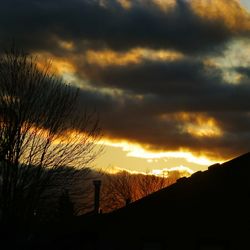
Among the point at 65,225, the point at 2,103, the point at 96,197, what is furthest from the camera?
the point at 96,197

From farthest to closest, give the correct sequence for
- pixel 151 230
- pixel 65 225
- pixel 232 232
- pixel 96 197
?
pixel 96 197 < pixel 65 225 < pixel 151 230 < pixel 232 232

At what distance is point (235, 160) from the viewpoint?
69.4 feet

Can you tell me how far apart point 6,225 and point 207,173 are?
13.2 metres

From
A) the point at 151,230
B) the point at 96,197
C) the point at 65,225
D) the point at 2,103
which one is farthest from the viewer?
the point at 96,197

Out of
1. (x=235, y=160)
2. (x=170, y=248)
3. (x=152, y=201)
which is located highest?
(x=235, y=160)

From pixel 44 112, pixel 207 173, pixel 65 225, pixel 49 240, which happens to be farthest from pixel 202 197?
pixel 44 112

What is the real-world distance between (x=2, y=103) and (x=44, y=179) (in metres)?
4.78

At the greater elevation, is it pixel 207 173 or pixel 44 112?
pixel 44 112

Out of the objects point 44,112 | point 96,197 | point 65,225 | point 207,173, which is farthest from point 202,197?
point 96,197

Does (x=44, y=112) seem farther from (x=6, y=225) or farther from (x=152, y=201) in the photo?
(x=152, y=201)

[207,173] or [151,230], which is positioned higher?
[207,173]

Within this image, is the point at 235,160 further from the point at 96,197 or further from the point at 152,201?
the point at 96,197

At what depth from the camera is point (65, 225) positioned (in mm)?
26484

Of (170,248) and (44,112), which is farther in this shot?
(44,112)
